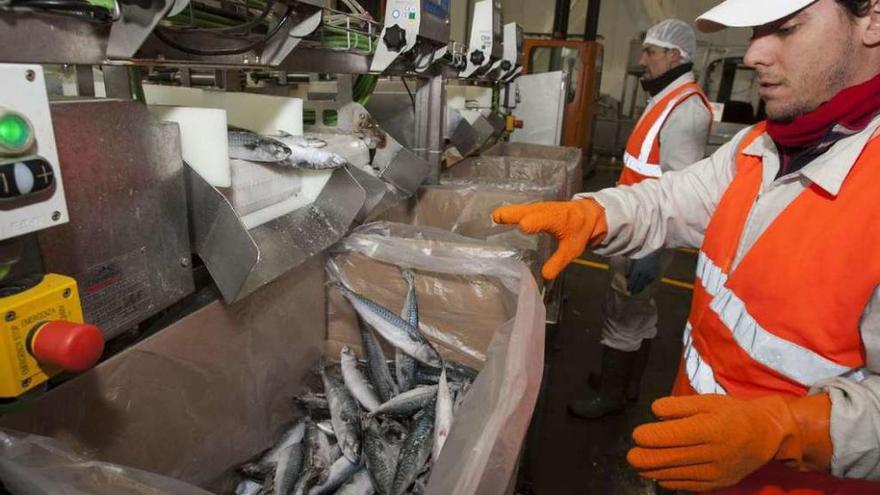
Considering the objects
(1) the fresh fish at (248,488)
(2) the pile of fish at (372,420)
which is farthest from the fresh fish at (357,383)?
→ (1) the fresh fish at (248,488)

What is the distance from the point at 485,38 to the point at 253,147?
183 cm

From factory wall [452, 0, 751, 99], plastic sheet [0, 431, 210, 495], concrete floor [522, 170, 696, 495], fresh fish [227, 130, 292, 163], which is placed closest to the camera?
plastic sheet [0, 431, 210, 495]

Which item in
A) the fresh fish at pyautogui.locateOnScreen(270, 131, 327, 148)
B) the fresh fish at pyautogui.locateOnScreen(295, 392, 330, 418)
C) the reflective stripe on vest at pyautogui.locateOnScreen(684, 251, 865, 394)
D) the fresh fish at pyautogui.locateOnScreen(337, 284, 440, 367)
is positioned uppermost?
the fresh fish at pyautogui.locateOnScreen(270, 131, 327, 148)

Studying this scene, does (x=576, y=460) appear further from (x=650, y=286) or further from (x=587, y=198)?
(x=587, y=198)

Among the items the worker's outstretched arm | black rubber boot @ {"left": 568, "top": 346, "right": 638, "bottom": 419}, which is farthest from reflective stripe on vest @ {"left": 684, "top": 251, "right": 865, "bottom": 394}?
black rubber boot @ {"left": 568, "top": 346, "right": 638, "bottom": 419}

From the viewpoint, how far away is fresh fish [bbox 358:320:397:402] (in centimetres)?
131

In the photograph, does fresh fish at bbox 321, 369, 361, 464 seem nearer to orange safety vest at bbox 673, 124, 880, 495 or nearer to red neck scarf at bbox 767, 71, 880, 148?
orange safety vest at bbox 673, 124, 880, 495

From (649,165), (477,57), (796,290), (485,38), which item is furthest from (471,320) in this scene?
(485,38)

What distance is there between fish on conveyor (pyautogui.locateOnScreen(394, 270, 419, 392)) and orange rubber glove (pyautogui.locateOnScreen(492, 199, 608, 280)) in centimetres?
29

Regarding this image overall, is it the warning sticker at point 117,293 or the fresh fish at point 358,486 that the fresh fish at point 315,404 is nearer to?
the fresh fish at point 358,486

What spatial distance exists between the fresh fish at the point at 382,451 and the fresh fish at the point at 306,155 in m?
0.63

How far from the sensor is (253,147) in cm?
98

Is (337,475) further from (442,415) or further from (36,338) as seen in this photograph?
(36,338)

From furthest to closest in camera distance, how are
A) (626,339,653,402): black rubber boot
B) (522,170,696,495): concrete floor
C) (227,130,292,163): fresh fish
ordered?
(626,339,653,402): black rubber boot → (522,170,696,495): concrete floor → (227,130,292,163): fresh fish
